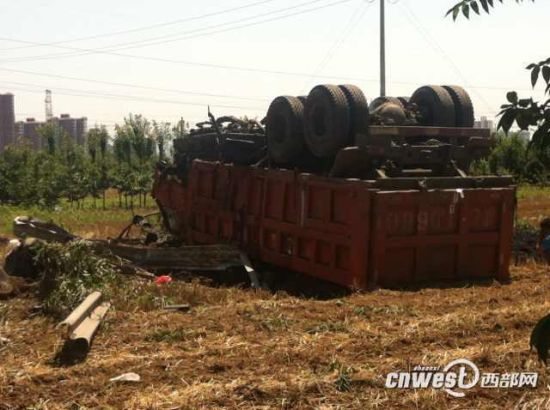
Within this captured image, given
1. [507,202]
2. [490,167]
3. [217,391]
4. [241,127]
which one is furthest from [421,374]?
[490,167]

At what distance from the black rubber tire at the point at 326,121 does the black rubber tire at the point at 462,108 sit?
6.52 ft

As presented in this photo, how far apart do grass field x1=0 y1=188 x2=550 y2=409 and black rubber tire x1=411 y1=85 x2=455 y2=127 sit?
2844 millimetres

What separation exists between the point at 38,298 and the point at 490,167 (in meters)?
29.3

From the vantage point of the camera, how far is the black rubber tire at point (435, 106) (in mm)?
9789

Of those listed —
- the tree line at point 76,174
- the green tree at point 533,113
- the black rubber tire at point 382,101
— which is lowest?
the tree line at point 76,174

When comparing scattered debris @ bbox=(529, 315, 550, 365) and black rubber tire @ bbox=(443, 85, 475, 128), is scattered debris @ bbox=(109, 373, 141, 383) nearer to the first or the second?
→ scattered debris @ bbox=(529, 315, 550, 365)

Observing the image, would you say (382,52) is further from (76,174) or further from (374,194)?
(374,194)

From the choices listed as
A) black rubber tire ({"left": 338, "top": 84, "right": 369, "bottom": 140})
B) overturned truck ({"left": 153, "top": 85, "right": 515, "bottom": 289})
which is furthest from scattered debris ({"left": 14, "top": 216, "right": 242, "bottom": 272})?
black rubber tire ({"left": 338, "top": 84, "right": 369, "bottom": 140})

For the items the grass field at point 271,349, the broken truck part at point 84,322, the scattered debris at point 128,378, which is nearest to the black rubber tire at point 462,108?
the grass field at point 271,349

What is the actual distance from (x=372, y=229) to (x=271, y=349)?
303 cm

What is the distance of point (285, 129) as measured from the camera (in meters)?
9.80

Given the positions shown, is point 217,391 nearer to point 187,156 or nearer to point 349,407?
point 349,407

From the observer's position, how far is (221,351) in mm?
5285

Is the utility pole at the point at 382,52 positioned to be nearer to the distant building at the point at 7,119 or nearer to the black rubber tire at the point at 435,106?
the black rubber tire at the point at 435,106
